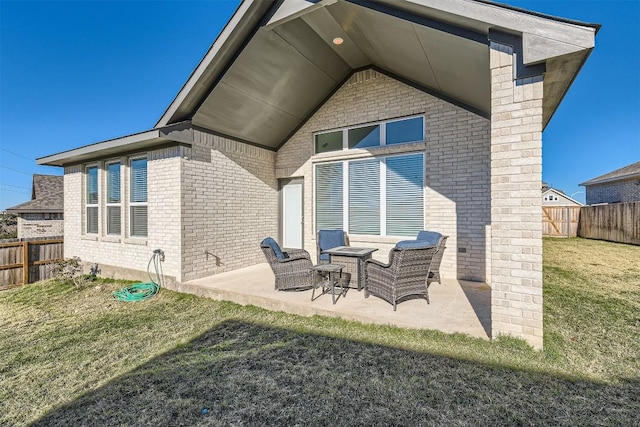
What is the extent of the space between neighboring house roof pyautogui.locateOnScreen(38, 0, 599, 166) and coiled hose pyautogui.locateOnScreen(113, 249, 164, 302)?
2.59m

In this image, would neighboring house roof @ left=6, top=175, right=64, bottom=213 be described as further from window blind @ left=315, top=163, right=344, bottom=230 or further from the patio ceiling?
window blind @ left=315, top=163, right=344, bottom=230

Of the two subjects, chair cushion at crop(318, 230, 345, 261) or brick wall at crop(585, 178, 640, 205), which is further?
brick wall at crop(585, 178, 640, 205)

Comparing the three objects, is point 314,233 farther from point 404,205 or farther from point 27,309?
point 27,309

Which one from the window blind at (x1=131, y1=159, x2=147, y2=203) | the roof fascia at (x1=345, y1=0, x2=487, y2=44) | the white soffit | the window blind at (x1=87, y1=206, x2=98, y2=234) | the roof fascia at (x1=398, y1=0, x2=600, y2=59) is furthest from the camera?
the window blind at (x1=87, y1=206, x2=98, y2=234)

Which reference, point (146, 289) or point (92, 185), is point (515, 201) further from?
point (92, 185)

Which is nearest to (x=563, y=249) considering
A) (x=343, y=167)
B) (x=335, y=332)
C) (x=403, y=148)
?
(x=403, y=148)

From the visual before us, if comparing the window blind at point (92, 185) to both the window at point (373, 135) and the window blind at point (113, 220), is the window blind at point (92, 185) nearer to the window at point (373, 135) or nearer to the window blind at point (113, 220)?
the window blind at point (113, 220)

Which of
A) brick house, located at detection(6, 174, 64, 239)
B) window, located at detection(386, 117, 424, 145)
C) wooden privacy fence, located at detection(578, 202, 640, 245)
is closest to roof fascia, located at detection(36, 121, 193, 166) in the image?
window, located at detection(386, 117, 424, 145)

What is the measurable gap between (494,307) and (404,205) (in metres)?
3.58

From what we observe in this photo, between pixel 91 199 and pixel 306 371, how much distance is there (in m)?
8.19

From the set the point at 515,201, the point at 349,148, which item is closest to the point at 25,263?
the point at 349,148

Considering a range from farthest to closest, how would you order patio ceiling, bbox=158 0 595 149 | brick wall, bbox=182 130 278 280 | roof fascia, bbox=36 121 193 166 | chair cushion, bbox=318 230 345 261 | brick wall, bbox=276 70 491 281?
1. chair cushion, bbox=318 230 345 261
2. brick wall, bbox=182 130 278 280
3. brick wall, bbox=276 70 491 281
4. roof fascia, bbox=36 121 193 166
5. patio ceiling, bbox=158 0 595 149

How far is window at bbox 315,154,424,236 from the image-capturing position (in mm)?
6535

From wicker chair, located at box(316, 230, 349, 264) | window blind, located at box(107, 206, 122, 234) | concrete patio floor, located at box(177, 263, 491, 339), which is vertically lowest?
concrete patio floor, located at box(177, 263, 491, 339)
